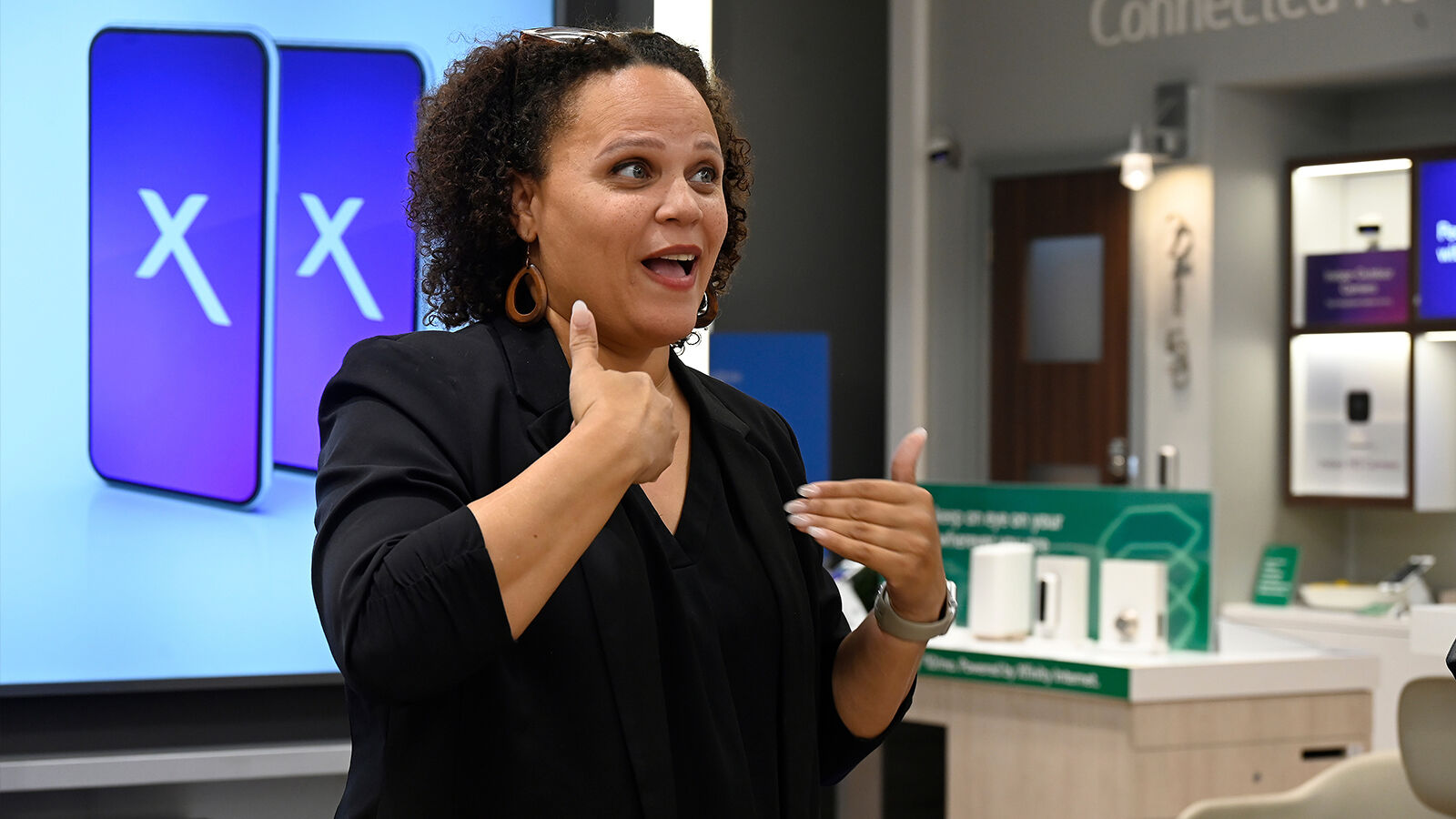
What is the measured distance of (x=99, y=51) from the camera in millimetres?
2273

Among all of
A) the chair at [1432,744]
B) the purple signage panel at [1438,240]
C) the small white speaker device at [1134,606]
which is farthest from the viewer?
the purple signage panel at [1438,240]

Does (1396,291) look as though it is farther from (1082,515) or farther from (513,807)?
(513,807)

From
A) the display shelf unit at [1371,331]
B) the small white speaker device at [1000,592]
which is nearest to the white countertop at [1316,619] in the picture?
the display shelf unit at [1371,331]

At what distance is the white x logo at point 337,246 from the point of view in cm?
239

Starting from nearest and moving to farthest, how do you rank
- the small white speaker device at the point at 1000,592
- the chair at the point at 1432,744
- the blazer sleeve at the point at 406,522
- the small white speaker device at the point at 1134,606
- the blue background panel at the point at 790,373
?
the blazer sleeve at the point at 406,522 < the chair at the point at 1432,744 < the blue background panel at the point at 790,373 < the small white speaker device at the point at 1134,606 < the small white speaker device at the point at 1000,592

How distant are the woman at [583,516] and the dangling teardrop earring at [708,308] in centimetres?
8

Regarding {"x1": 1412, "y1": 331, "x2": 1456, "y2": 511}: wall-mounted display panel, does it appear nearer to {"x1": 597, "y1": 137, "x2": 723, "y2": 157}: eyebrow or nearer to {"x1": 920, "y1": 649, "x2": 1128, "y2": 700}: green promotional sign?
{"x1": 920, "y1": 649, "x2": 1128, "y2": 700}: green promotional sign

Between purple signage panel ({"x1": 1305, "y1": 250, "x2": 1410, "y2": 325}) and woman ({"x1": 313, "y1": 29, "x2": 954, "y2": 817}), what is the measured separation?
18.5ft

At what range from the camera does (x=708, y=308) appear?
1.38 m

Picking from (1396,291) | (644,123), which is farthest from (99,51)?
(1396,291)

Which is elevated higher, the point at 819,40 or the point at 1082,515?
the point at 819,40

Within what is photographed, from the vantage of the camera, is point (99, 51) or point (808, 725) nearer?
point (808, 725)

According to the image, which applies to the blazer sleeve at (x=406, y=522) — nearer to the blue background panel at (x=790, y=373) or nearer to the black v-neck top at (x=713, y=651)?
the black v-neck top at (x=713, y=651)

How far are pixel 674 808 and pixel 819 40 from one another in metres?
2.62
